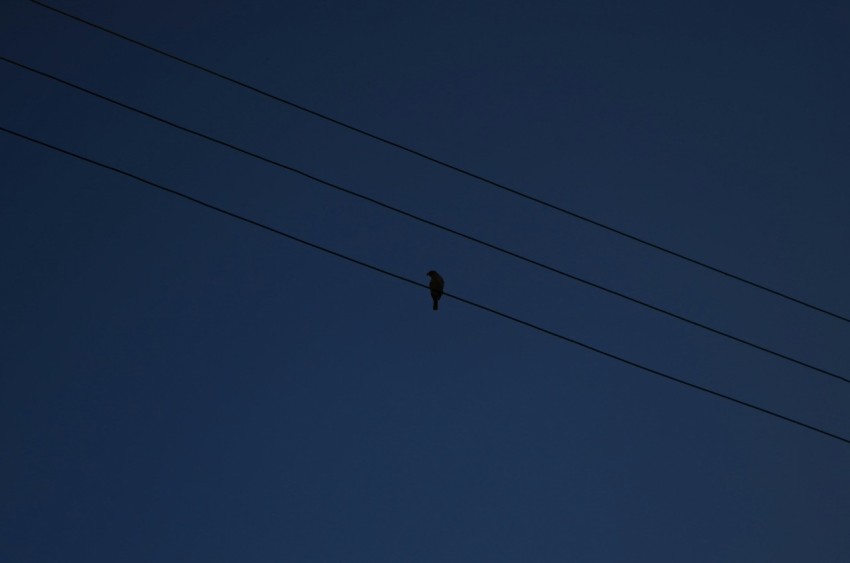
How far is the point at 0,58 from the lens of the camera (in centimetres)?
1403

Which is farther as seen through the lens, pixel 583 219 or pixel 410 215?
pixel 583 219

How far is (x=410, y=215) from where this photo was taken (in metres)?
13.5

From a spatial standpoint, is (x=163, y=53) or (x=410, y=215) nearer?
(x=410, y=215)

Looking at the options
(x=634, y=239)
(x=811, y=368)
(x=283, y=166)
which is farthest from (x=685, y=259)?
(x=283, y=166)

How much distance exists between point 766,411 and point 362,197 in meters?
5.33

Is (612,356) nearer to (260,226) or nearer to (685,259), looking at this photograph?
(685,259)

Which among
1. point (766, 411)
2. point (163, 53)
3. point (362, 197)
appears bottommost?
point (766, 411)

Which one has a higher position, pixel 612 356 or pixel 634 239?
pixel 634 239

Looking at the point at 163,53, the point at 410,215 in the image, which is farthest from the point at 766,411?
the point at 163,53

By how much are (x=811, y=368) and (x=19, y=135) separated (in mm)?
9585

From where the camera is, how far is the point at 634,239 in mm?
14406

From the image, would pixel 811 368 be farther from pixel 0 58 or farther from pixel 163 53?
pixel 0 58

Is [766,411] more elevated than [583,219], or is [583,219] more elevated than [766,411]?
[583,219]

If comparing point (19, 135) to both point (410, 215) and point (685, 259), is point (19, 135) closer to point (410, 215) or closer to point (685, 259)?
point (410, 215)
